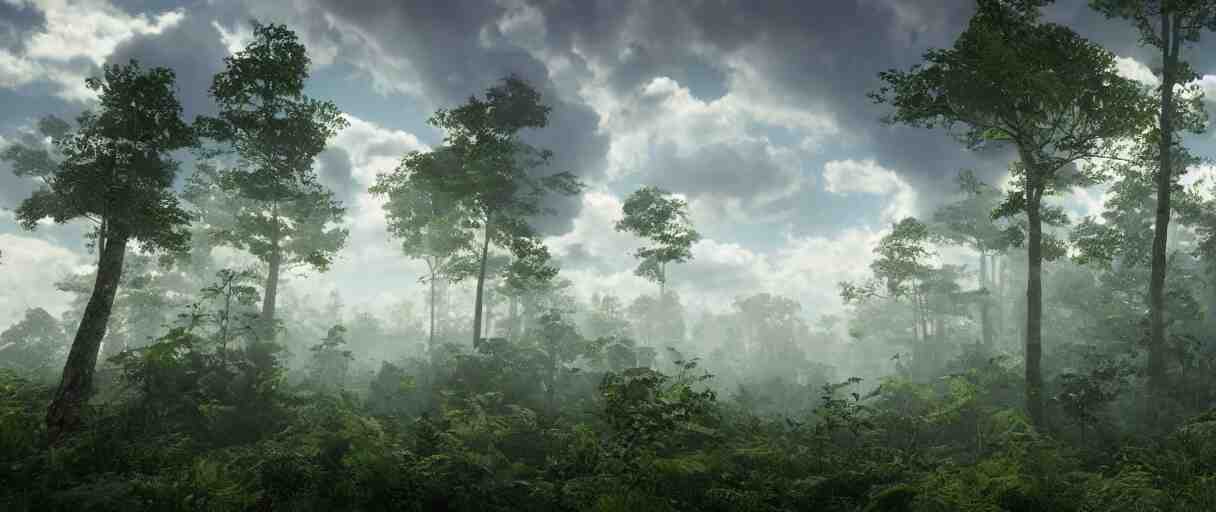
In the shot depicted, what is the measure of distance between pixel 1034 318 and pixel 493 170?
56.6 ft

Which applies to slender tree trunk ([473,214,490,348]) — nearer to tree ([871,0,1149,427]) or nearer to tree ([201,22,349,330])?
tree ([201,22,349,330])

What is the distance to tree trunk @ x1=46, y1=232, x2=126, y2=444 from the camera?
11.0 metres

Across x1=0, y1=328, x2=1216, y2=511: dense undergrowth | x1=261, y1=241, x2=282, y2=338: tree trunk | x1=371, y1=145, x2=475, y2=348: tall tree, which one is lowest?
x1=0, y1=328, x2=1216, y2=511: dense undergrowth

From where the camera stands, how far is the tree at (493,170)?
20688mm

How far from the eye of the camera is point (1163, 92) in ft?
51.3

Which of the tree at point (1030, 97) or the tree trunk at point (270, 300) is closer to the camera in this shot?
the tree at point (1030, 97)

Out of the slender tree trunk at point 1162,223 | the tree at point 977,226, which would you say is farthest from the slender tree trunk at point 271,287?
the tree at point 977,226

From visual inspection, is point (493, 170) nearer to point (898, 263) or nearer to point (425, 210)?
point (425, 210)

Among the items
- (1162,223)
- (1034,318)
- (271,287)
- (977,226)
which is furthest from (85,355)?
(977,226)

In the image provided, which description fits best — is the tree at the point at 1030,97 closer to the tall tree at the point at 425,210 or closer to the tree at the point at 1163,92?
the tree at the point at 1163,92

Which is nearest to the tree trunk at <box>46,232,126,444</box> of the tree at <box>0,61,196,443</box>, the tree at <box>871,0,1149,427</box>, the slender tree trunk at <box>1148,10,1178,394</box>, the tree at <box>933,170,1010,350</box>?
the tree at <box>0,61,196,443</box>

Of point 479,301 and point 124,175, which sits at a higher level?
point 124,175

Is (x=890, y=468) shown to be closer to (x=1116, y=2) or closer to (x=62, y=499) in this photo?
(x=62, y=499)

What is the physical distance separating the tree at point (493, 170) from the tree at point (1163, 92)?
1819cm
